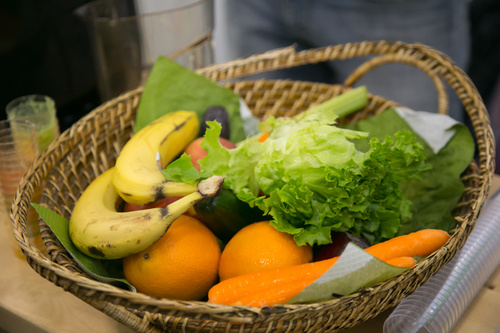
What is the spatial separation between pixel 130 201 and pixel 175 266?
0.13 m

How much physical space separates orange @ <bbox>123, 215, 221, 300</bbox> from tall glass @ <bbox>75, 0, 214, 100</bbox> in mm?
763

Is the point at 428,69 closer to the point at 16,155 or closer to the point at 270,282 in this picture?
the point at 270,282

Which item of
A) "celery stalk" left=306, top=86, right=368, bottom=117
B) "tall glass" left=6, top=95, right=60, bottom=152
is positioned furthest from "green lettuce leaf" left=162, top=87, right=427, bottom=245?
"tall glass" left=6, top=95, right=60, bottom=152

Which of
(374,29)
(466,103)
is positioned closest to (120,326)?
(466,103)

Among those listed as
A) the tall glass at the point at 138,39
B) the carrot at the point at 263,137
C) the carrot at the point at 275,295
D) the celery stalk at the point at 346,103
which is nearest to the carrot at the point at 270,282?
the carrot at the point at 275,295

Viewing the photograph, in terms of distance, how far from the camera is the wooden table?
28.6 inches

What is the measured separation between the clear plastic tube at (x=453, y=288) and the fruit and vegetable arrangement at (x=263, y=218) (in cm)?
6

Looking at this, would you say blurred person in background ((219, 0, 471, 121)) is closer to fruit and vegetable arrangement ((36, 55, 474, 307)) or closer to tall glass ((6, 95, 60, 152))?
fruit and vegetable arrangement ((36, 55, 474, 307))

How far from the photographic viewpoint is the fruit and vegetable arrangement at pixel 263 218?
0.64m

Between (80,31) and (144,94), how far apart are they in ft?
1.65

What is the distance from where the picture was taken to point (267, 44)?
A: 170 centimetres

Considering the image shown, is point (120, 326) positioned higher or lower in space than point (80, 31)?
lower

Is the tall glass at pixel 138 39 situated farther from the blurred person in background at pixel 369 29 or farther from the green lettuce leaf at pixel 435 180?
the green lettuce leaf at pixel 435 180

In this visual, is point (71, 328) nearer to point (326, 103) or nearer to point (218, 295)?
point (218, 295)
